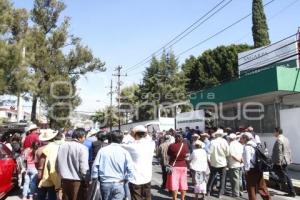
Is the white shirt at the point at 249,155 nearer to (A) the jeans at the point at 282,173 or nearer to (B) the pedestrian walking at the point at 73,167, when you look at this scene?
(A) the jeans at the point at 282,173

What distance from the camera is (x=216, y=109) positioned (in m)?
27.9

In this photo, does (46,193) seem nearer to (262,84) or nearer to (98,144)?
(98,144)

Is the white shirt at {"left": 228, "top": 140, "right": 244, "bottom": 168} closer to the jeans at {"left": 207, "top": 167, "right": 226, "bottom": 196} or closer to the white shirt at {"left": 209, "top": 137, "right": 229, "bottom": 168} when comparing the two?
the white shirt at {"left": 209, "top": 137, "right": 229, "bottom": 168}

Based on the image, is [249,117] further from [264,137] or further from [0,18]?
[0,18]

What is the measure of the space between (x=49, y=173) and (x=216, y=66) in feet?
157

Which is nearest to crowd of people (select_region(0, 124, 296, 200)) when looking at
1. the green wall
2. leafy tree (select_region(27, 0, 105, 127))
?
the green wall

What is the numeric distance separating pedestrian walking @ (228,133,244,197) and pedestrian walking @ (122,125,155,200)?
4.58 meters

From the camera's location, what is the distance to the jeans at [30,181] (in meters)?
11.0

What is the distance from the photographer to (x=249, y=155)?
1016 centimetres

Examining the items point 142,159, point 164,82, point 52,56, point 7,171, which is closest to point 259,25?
point 164,82

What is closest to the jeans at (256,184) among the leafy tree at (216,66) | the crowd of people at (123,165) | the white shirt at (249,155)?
the crowd of people at (123,165)

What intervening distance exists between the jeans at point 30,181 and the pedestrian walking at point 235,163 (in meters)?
5.42

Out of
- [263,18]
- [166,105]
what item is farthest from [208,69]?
[263,18]

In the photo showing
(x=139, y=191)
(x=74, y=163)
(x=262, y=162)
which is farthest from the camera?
(x=262, y=162)
